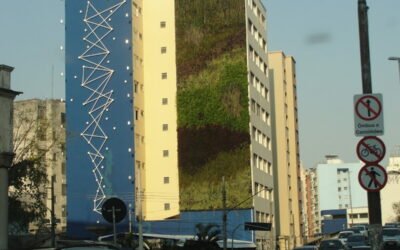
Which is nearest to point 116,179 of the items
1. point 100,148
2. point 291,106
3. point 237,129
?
point 100,148

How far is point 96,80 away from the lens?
7712 cm

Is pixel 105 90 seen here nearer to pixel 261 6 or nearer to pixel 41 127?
pixel 261 6

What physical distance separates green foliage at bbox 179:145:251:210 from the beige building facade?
72.8 inches

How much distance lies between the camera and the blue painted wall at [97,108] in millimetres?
75250

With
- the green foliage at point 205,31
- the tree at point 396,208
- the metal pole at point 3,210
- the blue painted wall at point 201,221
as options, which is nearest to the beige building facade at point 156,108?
the green foliage at point 205,31

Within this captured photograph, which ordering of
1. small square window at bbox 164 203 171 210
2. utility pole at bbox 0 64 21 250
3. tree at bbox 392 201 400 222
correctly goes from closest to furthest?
1. utility pole at bbox 0 64 21 250
2. small square window at bbox 164 203 171 210
3. tree at bbox 392 201 400 222

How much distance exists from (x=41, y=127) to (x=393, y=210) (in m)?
113

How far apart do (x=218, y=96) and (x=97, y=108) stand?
1309 cm

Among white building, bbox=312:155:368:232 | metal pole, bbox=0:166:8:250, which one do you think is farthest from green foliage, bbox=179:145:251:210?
white building, bbox=312:155:368:232

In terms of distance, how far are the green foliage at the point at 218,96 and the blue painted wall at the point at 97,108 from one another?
610cm

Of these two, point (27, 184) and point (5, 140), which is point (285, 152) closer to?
point (27, 184)

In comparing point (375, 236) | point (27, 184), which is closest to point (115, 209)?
point (375, 236)

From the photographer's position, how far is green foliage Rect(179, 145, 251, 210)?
240 feet

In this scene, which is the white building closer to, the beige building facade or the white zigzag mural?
the beige building facade
